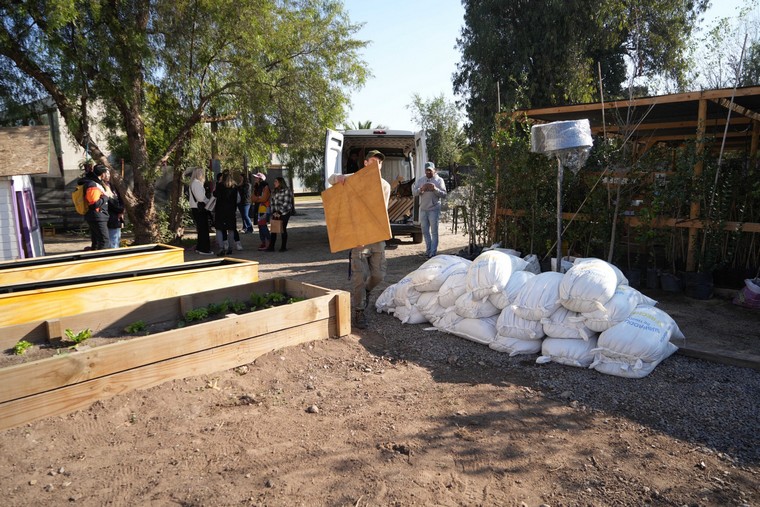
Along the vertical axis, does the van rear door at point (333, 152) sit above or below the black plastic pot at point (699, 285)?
above

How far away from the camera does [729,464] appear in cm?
277

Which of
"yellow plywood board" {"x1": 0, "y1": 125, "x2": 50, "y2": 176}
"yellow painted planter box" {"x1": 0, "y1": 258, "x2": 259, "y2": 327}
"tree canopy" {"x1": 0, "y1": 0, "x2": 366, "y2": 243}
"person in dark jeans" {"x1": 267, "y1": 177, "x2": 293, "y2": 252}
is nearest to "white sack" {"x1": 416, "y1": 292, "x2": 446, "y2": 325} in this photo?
"yellow painted planter box" {"x1": 0, "y1": 258, "x2": 259, "y2": 327}

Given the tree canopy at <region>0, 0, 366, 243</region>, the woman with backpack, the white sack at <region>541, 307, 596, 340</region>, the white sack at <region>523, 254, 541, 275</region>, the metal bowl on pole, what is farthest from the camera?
the woman with backpack

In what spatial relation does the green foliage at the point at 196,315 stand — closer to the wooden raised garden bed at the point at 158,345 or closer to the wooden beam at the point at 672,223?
the wooden raised garden bed at the point at 158,345

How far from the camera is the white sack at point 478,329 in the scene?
15.3 ft

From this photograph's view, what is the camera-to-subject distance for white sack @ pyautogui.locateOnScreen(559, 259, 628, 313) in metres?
4.06

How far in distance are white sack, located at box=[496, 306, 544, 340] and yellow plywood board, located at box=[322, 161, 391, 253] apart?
134 cm

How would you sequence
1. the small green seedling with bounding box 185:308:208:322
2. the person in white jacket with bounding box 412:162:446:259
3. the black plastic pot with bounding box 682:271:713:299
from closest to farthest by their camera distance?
the small green seedling with bounding box 185:308:208:322 < the black plastic pot with bounding box 682:271:713:299 < the person in white jacket with bounding box 412:162:446:259

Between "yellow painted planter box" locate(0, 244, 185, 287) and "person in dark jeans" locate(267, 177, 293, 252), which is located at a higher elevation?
"person in dark jeans" locate(267, 177, 293, 252)

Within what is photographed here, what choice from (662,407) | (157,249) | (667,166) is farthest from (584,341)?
(157,249)

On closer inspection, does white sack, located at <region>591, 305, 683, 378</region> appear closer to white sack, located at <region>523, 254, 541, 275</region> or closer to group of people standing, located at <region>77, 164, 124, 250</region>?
white sack, located at <region>523, 254, 541, 275</region>

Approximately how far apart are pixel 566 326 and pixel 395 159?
31.8 ft

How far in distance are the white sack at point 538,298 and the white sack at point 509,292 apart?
5 centimetres

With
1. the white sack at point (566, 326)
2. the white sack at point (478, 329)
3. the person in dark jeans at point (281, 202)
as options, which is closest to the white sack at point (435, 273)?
the white sack at point (478, 329)
